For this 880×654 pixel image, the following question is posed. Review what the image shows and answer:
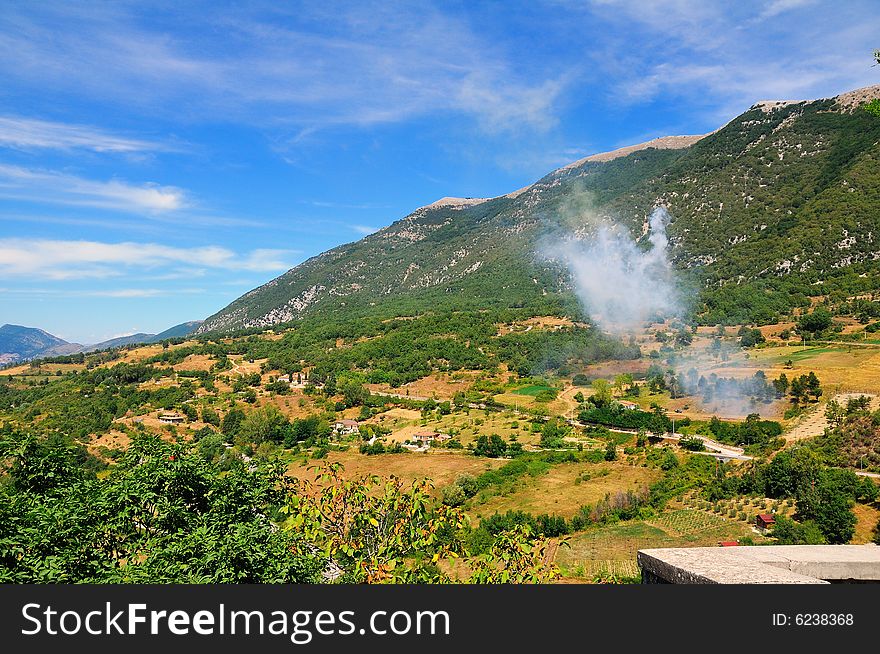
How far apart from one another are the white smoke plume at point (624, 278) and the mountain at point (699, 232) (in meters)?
2.41

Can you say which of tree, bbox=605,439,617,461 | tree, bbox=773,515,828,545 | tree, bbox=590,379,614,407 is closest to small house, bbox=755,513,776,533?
tree, bbox=773,515,828,545

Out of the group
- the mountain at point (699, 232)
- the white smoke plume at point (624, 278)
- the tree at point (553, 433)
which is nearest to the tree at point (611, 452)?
the tree at point (553, 433)

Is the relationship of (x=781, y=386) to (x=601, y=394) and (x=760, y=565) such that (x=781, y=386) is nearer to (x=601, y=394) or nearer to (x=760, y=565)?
(x=601, y=394)

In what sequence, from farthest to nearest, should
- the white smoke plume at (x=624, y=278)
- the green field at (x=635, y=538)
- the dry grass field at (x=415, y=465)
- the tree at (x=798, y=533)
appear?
the white smoke plume at (x=624, y=278)
the dry grass field at (x=415, y=465)
the green field at (x=635, y=538)
the tree at (x=798, y=533)

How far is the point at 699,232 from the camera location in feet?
319

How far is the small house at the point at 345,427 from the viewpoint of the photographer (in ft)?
176

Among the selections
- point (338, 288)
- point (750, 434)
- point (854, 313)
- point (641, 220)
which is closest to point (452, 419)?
point (750, 434)

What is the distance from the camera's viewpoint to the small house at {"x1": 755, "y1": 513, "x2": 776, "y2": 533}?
23069 mm

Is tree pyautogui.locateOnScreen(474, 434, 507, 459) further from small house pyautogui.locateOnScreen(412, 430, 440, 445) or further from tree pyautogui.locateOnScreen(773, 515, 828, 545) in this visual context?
tree pyautogui.locateOnScreen(773, 515, 828, 545)

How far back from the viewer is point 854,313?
58.8 m

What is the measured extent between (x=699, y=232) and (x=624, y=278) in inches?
815

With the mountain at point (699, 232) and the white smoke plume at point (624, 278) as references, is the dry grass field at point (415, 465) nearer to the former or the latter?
the white smoke plume at point (624, 278)

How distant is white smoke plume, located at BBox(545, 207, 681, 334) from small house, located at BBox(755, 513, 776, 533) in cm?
5551

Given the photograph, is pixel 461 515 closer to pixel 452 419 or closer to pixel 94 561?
pixel 94 561
